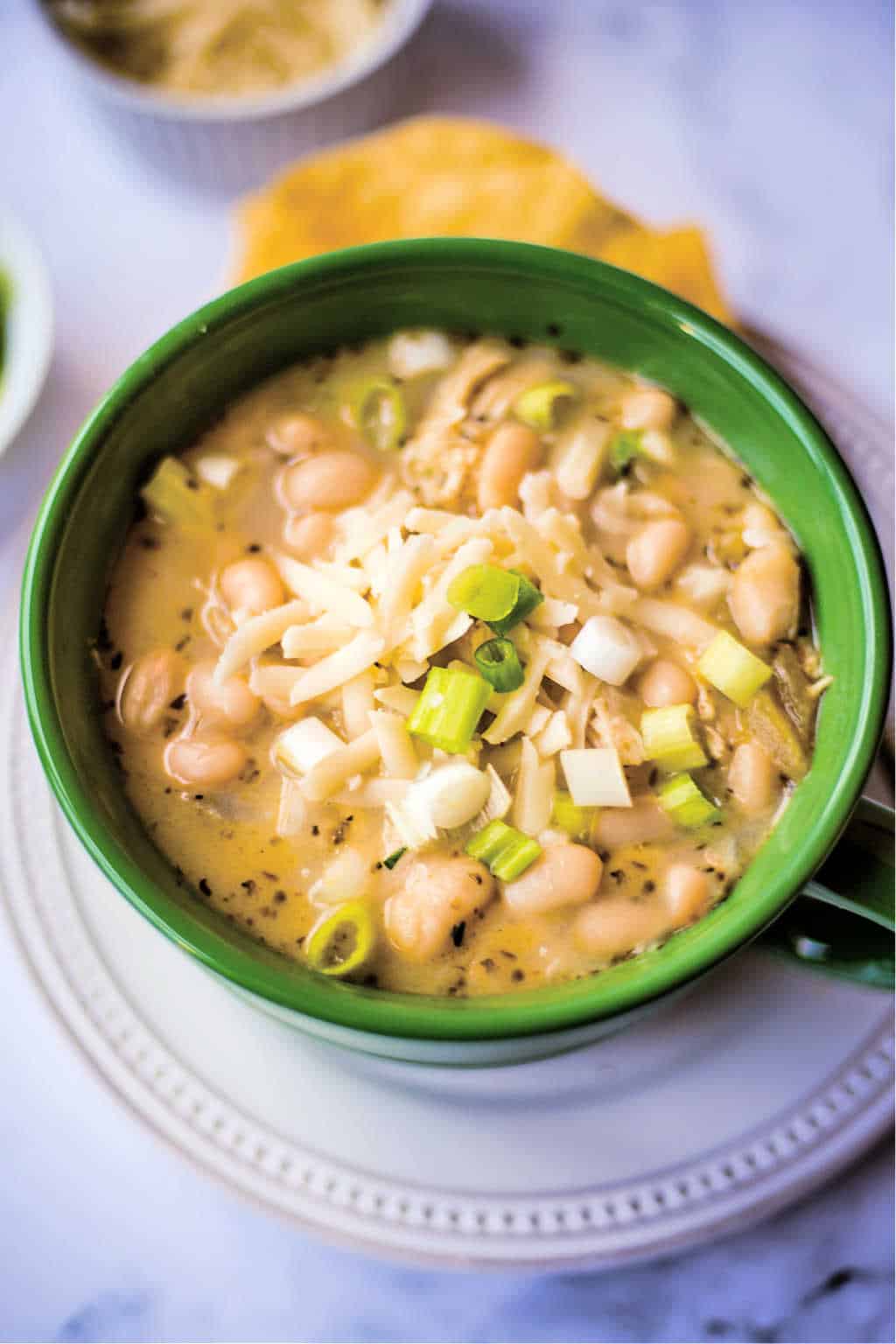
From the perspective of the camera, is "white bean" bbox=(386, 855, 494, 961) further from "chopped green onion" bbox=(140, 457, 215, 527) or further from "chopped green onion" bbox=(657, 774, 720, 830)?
"chopped green onion" bbox=(140, 457, 215, 527)

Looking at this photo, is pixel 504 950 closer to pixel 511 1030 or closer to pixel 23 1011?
pixel 511 1030

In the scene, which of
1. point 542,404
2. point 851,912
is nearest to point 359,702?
point 542,404

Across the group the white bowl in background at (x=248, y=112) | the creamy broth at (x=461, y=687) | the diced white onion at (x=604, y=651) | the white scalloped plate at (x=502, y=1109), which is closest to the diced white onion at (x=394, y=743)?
the creamy broth at (x=461, y=687)

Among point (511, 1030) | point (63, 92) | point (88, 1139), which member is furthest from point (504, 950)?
point (63, 92)

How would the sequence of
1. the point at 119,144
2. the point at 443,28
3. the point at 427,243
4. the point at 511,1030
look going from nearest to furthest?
the point at 511,1030 → the point at 427,243 → the point at 119,144 → the point at 443,28

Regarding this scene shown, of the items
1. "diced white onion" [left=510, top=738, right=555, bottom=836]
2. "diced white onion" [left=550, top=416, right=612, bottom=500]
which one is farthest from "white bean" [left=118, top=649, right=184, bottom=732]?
"diced white onion" [left=550, top=416, right=612, bottom=500]

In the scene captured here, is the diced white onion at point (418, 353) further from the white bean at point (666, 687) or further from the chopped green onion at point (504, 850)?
the chopped green onion at point (504, 850)

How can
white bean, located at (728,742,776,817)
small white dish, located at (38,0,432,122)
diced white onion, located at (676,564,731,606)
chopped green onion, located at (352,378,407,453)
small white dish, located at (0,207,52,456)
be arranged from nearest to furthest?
1. white bean, located at (728,742,776,817)
2. diced white onion, located at (676,564,731,606)
3. chopped green onion, located at (352,378,407,453)
4. small white dish, located at (0,207,52,456)
5. small white dish, located at (38,0,432,122)
